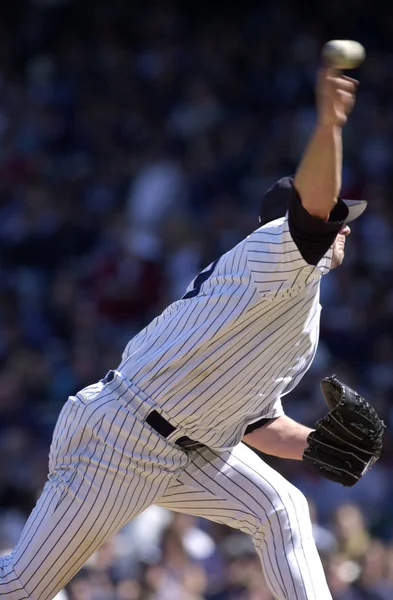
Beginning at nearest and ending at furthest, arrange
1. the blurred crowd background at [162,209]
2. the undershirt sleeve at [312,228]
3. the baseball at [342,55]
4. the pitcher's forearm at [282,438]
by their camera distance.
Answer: the baseball at [342,55], the undershirt sleeve at [312,228], the pitcher's forearm at [282,438], the blurred crowd background at [162,209]

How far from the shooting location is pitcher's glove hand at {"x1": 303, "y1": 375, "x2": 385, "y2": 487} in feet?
11.3

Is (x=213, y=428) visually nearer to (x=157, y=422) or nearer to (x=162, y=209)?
(x=157, y=422)

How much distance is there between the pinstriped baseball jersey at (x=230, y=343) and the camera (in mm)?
3139

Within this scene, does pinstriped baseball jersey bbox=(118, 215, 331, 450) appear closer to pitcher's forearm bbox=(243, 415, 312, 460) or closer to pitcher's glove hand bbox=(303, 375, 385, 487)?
pitcher's glove hand bbox=(303, 375, 385, 487)

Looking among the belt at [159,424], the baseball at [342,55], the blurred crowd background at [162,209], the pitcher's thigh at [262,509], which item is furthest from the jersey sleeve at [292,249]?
the blurred crowd background at [162,209]

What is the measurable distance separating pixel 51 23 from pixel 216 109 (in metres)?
2.78

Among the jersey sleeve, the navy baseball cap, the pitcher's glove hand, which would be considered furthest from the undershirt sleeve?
the pitcher's glove hand

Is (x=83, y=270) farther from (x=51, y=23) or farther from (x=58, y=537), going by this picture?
(x=58, y=537)

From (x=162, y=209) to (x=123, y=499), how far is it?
19.8ft

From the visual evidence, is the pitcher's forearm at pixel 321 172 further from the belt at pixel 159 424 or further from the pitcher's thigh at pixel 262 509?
the pitcher's thigh at pixel 262 509

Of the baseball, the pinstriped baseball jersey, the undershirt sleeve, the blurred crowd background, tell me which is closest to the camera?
the baseball

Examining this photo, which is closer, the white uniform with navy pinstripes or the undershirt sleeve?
the undershirt sleeve

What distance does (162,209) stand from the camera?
9203 millimetres

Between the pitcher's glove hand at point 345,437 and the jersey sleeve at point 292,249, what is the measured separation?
20.9 inches
